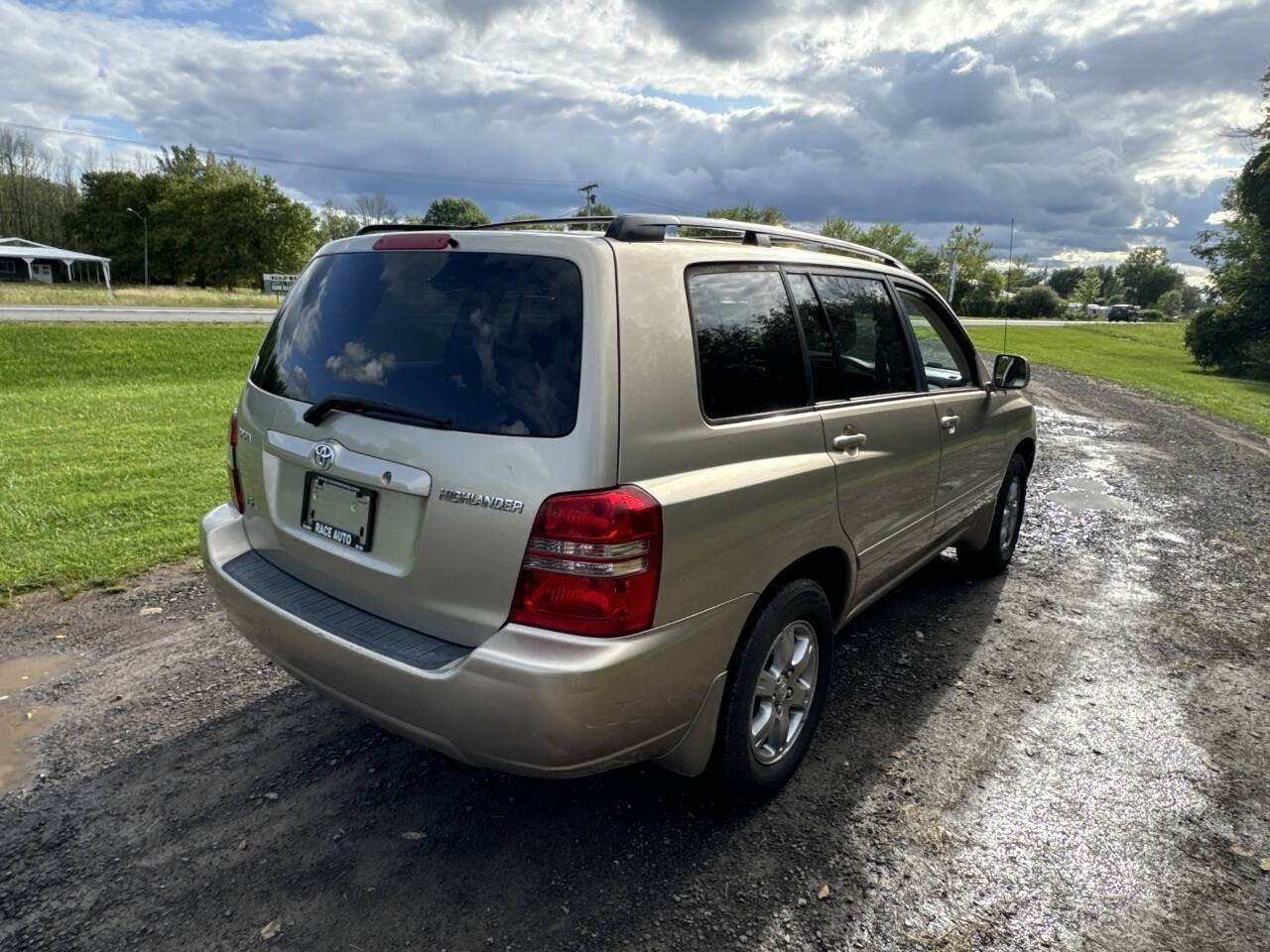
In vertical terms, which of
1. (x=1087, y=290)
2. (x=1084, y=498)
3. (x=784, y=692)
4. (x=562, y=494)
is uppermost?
(x=1087, y=290)

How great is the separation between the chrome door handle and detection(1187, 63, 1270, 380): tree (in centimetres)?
2968

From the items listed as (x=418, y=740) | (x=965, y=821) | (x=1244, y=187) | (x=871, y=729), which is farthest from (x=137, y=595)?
(x=1244, y=187)

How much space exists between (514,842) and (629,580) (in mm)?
1138

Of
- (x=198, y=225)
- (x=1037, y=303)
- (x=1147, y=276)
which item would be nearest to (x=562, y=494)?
(x=198, y=225)

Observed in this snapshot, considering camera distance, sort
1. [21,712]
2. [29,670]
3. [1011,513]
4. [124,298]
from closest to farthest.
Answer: [21,712] < [29,670] < [1011,513] < [124,298]

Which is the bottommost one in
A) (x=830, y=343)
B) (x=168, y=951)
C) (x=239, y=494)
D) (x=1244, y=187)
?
(x=168, y=951)

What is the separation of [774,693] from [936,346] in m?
2.32

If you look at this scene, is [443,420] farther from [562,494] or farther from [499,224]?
[499,224]

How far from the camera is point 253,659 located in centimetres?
372

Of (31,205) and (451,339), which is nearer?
(451,339)

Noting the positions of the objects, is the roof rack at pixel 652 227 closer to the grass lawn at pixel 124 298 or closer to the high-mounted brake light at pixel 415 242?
the high-mounted brake light at pixel 415 242

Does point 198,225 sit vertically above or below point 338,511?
above

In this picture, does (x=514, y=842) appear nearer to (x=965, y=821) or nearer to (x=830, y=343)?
(x=965, y=821)

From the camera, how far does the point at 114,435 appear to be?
26.6 ft
